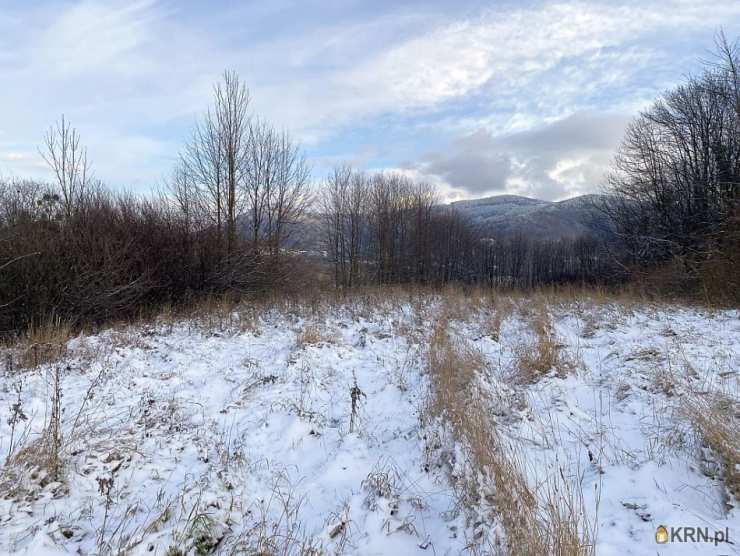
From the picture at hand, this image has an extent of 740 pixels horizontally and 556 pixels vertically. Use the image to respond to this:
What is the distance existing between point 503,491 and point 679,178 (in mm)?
26676

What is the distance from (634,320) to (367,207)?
21.7 metres

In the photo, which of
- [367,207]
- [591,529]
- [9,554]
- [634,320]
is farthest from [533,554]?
[367,207]

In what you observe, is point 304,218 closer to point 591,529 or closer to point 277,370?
point 277,370

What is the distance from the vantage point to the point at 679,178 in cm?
2155

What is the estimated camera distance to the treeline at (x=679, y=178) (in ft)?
53.7

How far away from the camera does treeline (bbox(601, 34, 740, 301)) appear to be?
16.4 m

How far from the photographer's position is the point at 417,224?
32500mm

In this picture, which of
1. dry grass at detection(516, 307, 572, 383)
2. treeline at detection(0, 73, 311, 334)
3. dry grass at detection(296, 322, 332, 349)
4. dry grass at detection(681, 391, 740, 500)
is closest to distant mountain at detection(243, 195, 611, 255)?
treeline at detection(0, 73, 311, 334)

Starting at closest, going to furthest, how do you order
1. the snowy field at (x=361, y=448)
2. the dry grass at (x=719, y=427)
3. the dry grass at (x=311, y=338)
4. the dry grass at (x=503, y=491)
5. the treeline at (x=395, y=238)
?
the dry grass at (x=503, y=491)
the snowy field at (x=361, y=448)
the dry grass at (x=719, y=427)
the dry grass at (x=311, y=338)
the treeline at (x=395, y=238)

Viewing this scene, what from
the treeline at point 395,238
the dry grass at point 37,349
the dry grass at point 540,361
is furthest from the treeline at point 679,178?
the dry grass at point 37,349

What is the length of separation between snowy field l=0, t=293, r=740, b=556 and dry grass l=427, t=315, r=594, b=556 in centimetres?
2

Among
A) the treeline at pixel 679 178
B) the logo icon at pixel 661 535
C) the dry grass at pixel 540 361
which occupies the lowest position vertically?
the logo icon at pixel 661 535

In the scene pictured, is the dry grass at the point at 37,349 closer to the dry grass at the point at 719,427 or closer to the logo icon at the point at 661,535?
the logo icon at the point at 661,535

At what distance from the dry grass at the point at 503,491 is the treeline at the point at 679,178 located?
13.2 metres
